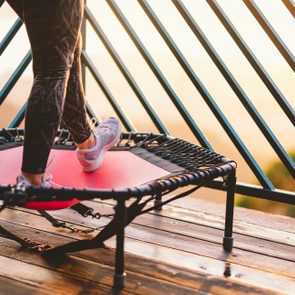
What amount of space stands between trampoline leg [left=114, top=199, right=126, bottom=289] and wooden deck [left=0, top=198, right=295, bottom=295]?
3 cm

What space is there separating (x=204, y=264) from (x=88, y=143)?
60 centimetres

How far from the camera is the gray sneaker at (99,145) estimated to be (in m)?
2.17

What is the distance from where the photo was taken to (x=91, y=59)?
10.00 feet

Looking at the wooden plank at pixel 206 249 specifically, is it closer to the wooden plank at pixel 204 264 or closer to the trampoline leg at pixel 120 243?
the wooden plank at pixel 204 264

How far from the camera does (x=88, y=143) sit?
2.13 meters

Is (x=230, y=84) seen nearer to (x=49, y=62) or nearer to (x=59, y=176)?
(x=59, y=176)

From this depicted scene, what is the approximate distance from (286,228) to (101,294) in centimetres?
99

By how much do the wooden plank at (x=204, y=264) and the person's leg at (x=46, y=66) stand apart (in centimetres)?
54

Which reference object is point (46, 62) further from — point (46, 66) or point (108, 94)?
point (108, 94)

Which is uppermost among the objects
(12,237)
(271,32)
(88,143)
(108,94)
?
(271,32)

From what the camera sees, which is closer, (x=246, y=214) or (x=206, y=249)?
(x=206, y=249)

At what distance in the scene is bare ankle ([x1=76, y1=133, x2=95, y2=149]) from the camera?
2.12 m

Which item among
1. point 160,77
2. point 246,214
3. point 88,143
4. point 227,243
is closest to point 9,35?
point 160,77

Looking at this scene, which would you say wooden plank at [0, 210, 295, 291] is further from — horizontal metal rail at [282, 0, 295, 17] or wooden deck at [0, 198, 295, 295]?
horizontal metal rail at [282, 0, 295, 17]
